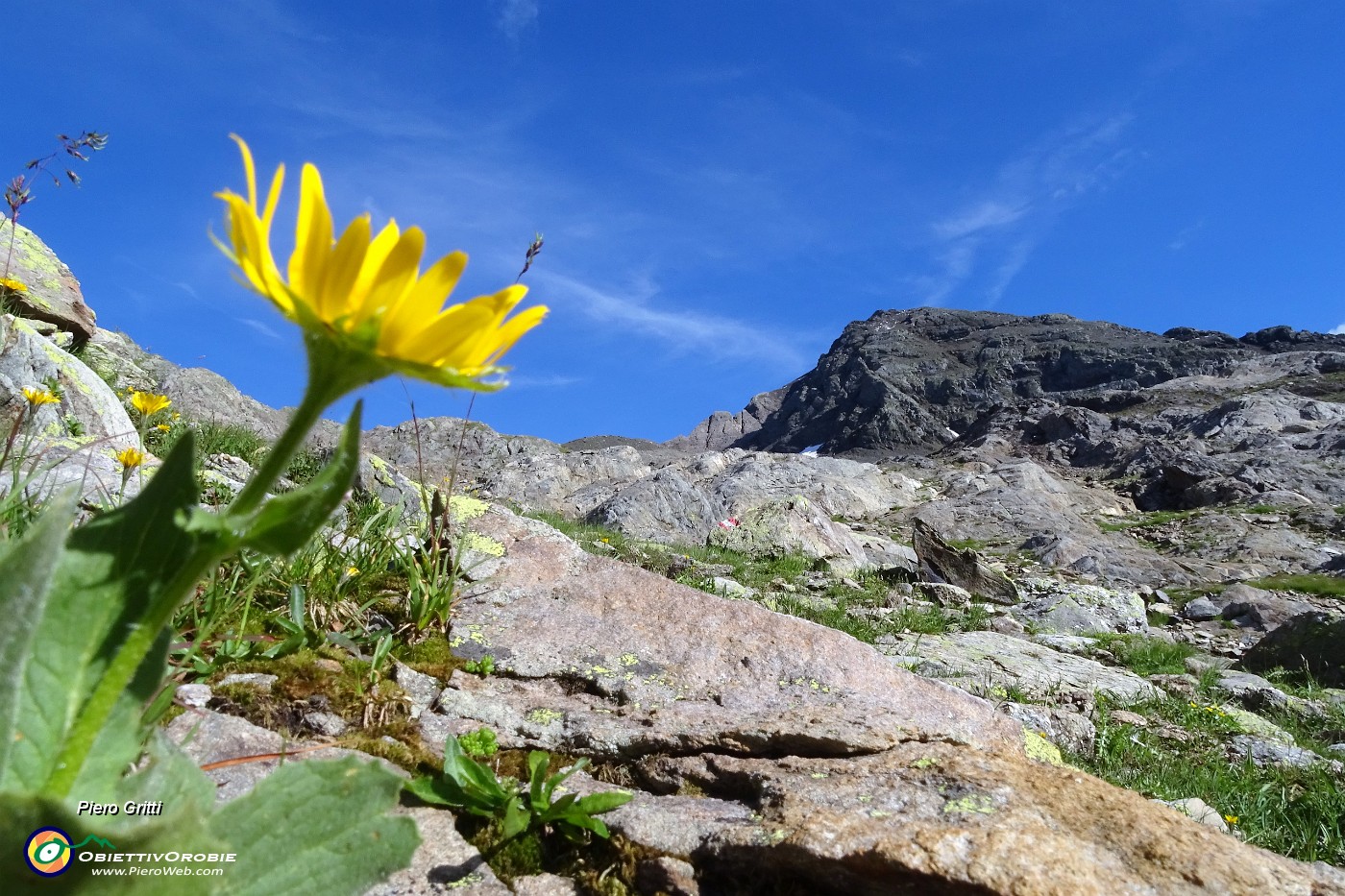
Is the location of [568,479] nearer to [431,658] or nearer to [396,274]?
[431,658]

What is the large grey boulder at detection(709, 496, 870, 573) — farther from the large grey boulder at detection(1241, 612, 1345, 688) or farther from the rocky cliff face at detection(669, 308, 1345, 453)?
the rocky cliff face at detection(669, 308, 1345, 453)

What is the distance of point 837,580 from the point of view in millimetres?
12797

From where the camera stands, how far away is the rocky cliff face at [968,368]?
366ft

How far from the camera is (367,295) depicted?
1.06m

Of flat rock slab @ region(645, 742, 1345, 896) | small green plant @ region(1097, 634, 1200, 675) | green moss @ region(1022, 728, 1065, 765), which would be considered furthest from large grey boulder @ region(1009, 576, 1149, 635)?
flat rock slab @ region(645, 742, 1345, 896)

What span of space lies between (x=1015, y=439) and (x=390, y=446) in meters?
57.0

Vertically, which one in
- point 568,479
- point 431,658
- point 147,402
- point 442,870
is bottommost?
point 442,870

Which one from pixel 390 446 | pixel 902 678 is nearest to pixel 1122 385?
pixel 390 446

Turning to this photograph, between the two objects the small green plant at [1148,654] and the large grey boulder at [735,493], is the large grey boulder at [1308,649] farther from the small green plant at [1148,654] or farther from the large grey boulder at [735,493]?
the large grey boulder at [735,493]

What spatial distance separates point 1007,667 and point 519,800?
6.07 metres

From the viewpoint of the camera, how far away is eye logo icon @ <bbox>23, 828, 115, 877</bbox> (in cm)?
87

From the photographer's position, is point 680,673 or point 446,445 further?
point 446,445

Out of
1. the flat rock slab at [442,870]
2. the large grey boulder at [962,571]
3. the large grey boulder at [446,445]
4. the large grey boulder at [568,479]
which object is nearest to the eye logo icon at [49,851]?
the flat rock slab at [442,870]

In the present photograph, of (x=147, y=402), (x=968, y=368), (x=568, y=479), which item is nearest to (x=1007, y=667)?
(x=147, y=402)
